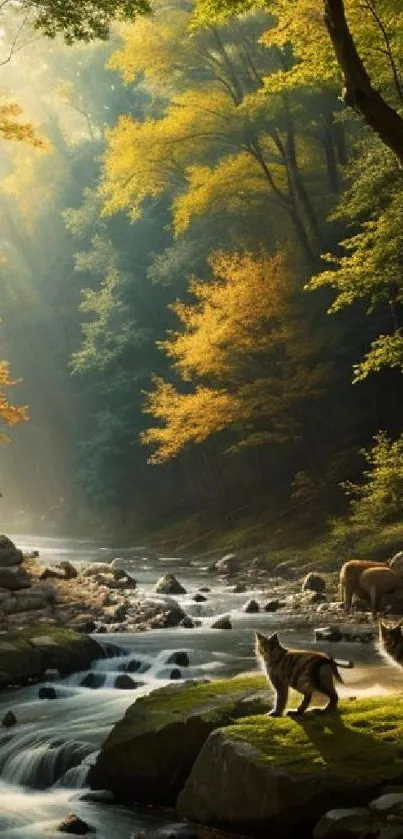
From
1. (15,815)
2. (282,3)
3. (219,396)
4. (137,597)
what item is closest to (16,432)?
(219,396)

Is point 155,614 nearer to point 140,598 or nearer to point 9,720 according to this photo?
point 140,598

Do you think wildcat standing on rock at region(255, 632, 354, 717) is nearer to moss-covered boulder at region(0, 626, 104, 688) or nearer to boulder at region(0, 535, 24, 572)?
moss-covered boulder at region(0, 626, 104, 688)

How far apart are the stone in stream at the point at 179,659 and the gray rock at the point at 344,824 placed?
705 cm

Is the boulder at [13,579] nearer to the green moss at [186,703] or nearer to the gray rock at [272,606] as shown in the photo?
the gray rock at [272,606]

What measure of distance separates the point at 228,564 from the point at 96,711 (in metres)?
14.8

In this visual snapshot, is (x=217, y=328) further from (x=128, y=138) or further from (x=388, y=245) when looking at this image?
(x=388, y=245)

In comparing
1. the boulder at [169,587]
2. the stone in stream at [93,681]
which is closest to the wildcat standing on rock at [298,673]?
the stone in stream at [93,681]

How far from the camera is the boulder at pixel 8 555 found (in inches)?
816

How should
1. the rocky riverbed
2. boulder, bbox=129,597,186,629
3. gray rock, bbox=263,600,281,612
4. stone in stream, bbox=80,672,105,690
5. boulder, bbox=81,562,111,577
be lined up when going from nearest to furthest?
stone in stream, bbox=80,672,105,690 < the rocky riverbed < boulder, bbox=129,597,186,629 < gray rock, bbox=263,600,281,612 < boulder, bbox=81,562,111,577

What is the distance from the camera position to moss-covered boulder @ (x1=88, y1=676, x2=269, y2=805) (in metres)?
7.74

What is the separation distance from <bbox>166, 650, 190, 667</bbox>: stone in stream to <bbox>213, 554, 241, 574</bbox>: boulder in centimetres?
1129

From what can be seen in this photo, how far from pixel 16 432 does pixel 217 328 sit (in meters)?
40.1

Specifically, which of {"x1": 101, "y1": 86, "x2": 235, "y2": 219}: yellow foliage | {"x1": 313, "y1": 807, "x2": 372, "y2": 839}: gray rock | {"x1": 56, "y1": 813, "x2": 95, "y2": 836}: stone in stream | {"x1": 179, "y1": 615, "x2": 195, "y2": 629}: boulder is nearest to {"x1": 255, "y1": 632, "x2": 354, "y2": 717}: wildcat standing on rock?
{"x1": 313, "y1": 807, "x2": 372, "y2": 839}: gray rock

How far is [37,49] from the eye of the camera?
2467 inches
